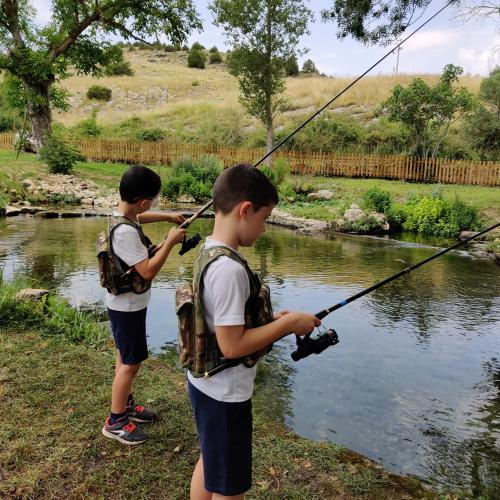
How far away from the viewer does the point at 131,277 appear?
2848 mm

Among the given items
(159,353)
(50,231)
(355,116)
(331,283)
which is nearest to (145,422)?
(159,353)

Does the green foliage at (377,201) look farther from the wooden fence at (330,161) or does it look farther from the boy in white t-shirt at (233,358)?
the boy in white t-shirt at (233,358)

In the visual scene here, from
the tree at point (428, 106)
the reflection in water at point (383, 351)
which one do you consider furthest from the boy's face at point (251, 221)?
the tree at point (428, 106)

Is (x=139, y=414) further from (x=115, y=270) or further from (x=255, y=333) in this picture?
(x=255, y=333)

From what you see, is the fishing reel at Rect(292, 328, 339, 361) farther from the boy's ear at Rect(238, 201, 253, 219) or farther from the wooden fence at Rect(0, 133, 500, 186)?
the wooden fence at Rect(0, 133, 500, 186)

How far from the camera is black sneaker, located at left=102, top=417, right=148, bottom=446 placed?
9.89 feet

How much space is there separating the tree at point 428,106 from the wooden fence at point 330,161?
159 cm

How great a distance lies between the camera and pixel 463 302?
754 cm

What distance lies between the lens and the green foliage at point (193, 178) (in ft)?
65.9

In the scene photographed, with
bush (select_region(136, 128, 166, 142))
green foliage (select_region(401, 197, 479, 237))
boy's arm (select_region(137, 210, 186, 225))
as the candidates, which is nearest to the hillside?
bush (select_region(136, 128, 166, 142))

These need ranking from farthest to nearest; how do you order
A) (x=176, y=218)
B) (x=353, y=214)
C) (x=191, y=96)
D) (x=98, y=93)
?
(x=191, y=96), (x=98, y=93), (x=353, y=214), (x=176, y=218)

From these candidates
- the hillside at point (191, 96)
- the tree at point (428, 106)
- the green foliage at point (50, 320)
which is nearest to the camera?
the green foliage at point (50, 320)

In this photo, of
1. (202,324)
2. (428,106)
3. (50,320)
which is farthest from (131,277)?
(428,106)

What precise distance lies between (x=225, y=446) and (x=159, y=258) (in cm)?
123
